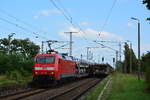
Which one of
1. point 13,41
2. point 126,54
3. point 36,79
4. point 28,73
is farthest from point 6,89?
point 13,41

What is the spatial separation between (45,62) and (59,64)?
1.34m

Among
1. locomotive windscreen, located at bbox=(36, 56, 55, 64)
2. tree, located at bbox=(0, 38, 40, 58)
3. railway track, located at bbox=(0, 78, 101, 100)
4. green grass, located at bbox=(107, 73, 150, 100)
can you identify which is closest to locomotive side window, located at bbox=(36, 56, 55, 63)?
locomotive windscreen, located at bbox=(36, 56, 55, 64)

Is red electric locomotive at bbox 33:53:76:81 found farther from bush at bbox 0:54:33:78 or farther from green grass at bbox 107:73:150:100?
green grass at bbox 107:73:150:100

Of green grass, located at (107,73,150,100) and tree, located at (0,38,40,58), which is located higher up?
tree, located at (0,38,40,58)

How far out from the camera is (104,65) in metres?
68.0

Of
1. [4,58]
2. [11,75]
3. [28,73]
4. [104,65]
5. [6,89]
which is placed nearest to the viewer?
[6,89]

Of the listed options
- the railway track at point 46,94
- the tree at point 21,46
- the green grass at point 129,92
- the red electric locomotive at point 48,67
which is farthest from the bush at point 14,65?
the tree at point 21,46

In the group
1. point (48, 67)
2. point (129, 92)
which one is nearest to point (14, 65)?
point (48, 67)

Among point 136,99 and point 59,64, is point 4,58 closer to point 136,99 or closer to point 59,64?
point 59,64

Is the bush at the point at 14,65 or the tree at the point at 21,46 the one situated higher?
the tree at the point at 21,46

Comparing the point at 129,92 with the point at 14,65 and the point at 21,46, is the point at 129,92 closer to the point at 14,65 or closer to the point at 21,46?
the point at 14,65

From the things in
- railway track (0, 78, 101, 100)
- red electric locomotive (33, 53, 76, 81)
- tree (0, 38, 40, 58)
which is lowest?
railway track (0, 78, 101, 100)

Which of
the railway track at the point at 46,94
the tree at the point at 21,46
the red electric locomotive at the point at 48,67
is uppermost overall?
the tree at the point at 21,46

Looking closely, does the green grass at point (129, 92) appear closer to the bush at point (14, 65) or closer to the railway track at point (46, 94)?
the railway track at point (46, 94)
